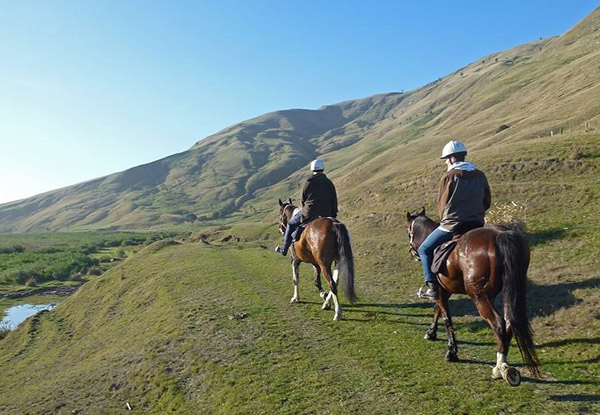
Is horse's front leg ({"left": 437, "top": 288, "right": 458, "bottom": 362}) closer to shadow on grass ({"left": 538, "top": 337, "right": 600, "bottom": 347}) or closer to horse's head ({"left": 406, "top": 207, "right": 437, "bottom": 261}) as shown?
horse's head ({"left": 406, "top": 207, "right": 437, "bottom": 261})

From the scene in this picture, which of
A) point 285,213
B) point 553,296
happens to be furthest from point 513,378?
point 285,213

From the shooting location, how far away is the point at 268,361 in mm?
11461

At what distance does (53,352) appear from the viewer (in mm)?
22062

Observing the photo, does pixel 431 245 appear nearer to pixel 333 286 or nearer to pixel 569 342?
pixel 569 342

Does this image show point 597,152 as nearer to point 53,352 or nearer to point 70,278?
point 53,352

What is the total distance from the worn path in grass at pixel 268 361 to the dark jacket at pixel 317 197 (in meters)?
3.84

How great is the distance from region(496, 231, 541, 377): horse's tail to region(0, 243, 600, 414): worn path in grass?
115 centimetres

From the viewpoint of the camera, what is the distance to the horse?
7074 millimetres

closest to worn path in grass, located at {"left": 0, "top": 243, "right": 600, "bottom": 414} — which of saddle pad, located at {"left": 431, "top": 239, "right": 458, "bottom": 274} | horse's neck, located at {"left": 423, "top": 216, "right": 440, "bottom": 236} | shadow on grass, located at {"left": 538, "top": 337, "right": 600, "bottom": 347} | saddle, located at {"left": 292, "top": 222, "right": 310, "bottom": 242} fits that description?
shadow on grass, located at {"left": 538, "top": 337, "right": 600, "bottom": 347}

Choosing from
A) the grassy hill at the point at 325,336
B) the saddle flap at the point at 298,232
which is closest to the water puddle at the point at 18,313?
the grassy hill at the point at 325,336

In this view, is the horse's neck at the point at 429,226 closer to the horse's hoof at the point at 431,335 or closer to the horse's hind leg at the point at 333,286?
the horse's hoof at the point at 431,335

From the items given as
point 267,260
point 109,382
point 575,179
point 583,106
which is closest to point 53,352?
point 109,382

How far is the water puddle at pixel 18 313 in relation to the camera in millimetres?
38062

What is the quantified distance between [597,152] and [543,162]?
139 inches
